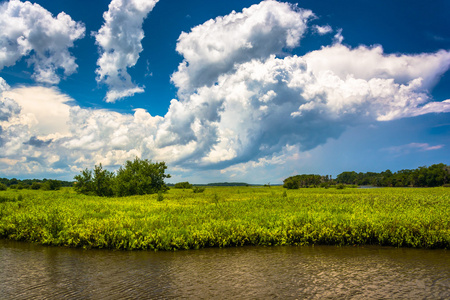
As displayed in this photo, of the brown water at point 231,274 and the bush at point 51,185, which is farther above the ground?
the bush at point 51,185

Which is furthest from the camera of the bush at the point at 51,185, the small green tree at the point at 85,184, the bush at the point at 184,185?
the bush at the point at 184,185

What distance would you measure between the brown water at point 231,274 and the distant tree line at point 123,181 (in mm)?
38700

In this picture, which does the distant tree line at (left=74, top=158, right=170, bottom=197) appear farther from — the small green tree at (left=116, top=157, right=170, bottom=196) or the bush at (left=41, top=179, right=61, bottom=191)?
the bush at (left=41, top=179, right=61, bottom=191)

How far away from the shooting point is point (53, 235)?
17.4 m

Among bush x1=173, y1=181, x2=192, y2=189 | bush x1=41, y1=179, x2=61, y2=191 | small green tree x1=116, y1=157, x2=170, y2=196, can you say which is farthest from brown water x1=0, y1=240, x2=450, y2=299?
bush x1=173, y1=181, x2=192, y2=189

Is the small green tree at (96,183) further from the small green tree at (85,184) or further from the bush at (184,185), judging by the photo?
the bush at (184,185)

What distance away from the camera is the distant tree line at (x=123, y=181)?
175 feet

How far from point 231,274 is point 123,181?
155 feet

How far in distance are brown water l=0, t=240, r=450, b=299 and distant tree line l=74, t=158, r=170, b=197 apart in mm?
38700

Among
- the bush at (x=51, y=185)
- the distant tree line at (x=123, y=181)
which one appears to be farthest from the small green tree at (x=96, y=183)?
the bush at (x=51, y=185)

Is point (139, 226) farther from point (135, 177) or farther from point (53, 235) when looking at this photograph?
point (135, 177)

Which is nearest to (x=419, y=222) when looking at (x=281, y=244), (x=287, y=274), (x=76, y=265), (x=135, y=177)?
(x=281, y=244)

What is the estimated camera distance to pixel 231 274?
446 inches

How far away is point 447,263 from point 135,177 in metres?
51.5
